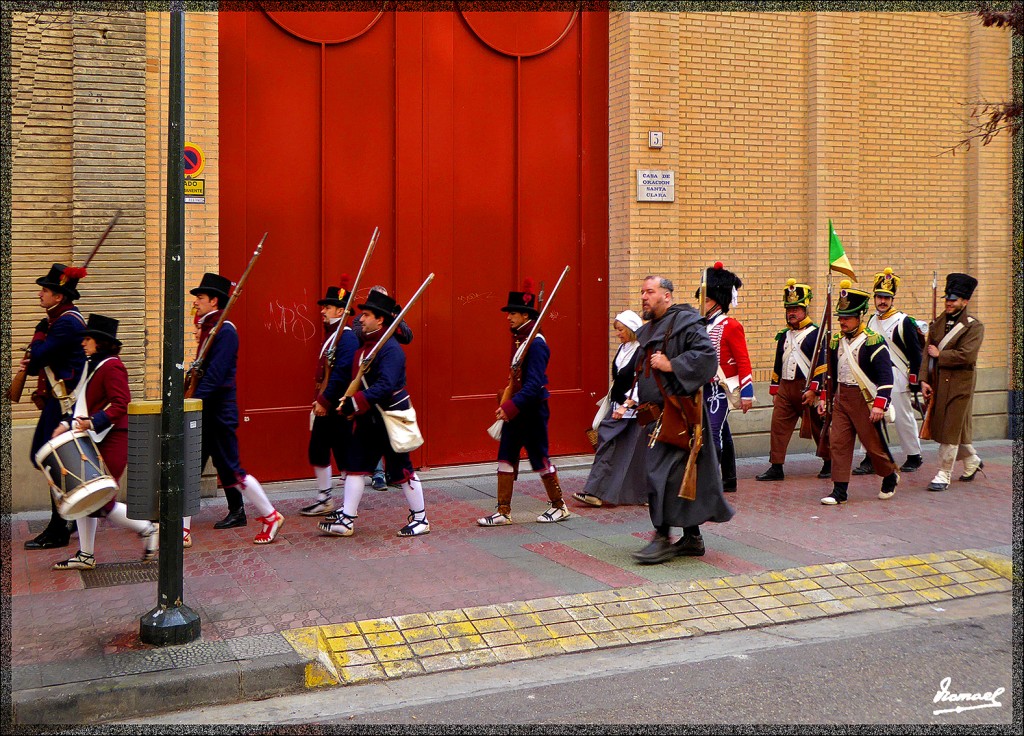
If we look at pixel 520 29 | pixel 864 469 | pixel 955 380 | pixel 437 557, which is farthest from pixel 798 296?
pixel 437 557

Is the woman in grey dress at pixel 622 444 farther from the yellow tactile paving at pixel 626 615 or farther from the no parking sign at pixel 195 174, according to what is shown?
the no parking sign at pixel 195 174

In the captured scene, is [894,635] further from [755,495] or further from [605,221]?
[605,221]

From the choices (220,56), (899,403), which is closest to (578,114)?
(220,56)

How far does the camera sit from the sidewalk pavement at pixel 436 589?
558cm

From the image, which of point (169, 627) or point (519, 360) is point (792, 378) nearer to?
point (519, 360)

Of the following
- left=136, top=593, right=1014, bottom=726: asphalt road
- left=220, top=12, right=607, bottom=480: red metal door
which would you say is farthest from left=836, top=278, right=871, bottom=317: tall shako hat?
left=136, top=593, right=1014, bottom=726: asphalt road

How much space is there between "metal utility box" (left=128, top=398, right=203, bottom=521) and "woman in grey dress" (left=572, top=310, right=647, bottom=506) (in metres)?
3.84

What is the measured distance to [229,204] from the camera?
10133 millimetres

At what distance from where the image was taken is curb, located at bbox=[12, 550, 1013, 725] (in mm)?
5273

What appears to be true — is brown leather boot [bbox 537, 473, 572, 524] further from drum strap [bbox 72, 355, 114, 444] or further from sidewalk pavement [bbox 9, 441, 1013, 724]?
drum strap [bbox 72, 355, 114, 444]

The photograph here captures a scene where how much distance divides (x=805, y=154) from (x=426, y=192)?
16.2 feet

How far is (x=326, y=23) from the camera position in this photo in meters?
10.6

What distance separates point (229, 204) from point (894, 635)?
274 inches

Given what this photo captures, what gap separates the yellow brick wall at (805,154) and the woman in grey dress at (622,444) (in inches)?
107
